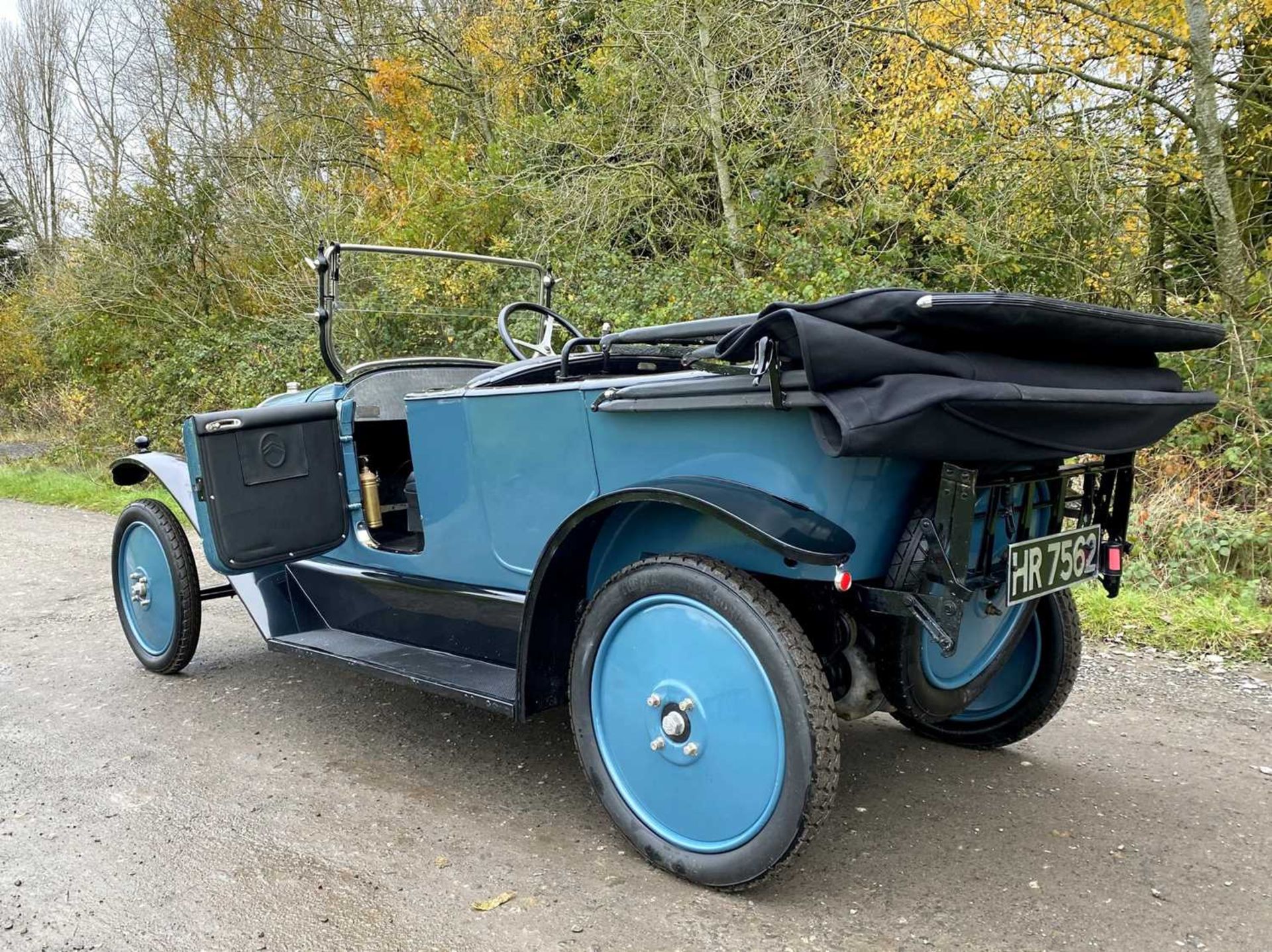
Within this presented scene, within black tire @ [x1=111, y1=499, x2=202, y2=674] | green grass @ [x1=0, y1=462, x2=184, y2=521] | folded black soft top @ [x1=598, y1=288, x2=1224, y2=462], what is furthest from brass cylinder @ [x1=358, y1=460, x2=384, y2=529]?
green grass @ [x1=0, y1=462, x2=184, y2=521]

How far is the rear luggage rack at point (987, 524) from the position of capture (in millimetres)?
2016

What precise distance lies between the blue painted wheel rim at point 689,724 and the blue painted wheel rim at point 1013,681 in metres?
1.08

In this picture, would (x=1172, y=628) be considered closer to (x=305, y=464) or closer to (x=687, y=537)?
(x=687, y=537)

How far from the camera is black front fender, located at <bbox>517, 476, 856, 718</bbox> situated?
196cm

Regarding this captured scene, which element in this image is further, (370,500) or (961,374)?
(370,500)

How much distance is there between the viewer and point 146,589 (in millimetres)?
3994

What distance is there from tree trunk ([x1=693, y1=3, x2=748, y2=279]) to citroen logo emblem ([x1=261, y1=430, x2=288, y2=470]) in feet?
18.3

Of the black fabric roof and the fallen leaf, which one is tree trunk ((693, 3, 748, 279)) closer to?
the black fabric roof

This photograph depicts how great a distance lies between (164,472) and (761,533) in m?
3.12

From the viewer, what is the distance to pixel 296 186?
1167 centimetres

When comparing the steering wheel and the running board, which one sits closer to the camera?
the running board

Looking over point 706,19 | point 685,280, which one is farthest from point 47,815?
point 706,19

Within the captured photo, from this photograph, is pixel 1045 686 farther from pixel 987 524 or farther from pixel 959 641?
pixel 987 524

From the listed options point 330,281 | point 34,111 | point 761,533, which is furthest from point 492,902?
point 34,111
